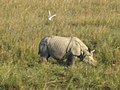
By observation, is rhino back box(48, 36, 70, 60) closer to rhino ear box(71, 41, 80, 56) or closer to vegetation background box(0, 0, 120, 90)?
rhino ear box(71, 41, 80, 56)

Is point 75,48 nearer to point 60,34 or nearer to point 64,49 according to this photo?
point 64,49

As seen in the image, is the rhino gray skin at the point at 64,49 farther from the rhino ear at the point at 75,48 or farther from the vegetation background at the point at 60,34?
the vegetation background at the point at 60,34

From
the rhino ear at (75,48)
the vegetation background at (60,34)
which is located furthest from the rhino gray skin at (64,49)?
the vegetation background at (60,34)

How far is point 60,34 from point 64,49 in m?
2.50

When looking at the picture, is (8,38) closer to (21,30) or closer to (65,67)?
(21,30)

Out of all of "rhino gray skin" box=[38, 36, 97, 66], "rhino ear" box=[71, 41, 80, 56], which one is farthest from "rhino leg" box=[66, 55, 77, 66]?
"rhino ear" box=[71, 41, 80, 56]

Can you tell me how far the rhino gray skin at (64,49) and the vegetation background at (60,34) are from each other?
0.17m

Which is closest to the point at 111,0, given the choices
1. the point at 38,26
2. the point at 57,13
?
the point at 57,13

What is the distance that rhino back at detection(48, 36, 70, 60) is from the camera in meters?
6.04

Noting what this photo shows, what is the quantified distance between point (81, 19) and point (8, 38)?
3507 millimetres

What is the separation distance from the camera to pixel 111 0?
47.0 ft

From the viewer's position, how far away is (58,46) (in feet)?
19.8

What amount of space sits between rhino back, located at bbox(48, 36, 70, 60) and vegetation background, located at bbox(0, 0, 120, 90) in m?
0.25

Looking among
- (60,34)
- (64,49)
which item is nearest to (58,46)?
(64,49)
